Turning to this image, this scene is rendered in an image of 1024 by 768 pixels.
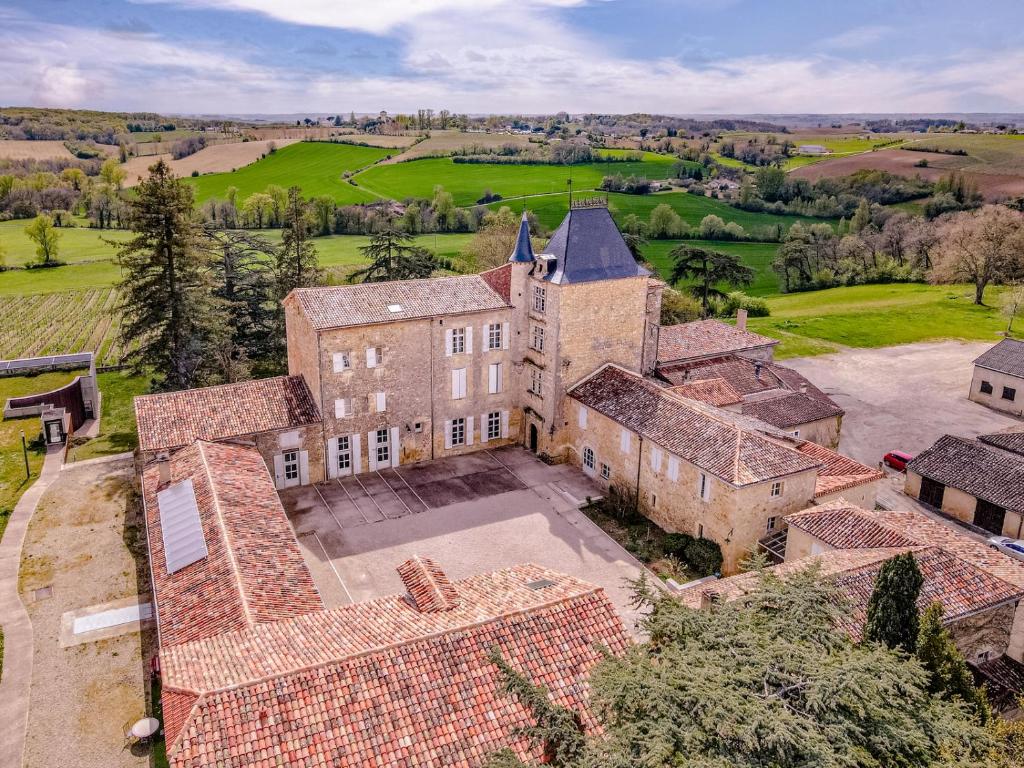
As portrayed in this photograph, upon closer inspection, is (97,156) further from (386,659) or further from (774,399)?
(386,659)

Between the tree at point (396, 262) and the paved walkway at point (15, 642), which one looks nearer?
the paved walkway at point (15, 642)

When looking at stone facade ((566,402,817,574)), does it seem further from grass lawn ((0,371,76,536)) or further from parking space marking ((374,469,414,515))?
grass lawn ((0,371,76,536))

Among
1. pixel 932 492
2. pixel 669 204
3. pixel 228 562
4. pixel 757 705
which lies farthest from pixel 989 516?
pixel 669 204

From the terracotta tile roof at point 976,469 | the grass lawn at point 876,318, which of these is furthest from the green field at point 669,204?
the terracotta tile roof at point 976,469

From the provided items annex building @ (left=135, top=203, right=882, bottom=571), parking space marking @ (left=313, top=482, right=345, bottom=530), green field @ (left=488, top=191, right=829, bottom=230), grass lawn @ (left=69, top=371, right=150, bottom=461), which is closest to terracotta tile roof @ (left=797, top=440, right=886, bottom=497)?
annex building @ (left=135, top=203, right=882, bottom=571)

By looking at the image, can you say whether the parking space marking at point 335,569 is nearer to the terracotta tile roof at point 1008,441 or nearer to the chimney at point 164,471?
the chimney at point 164,471
